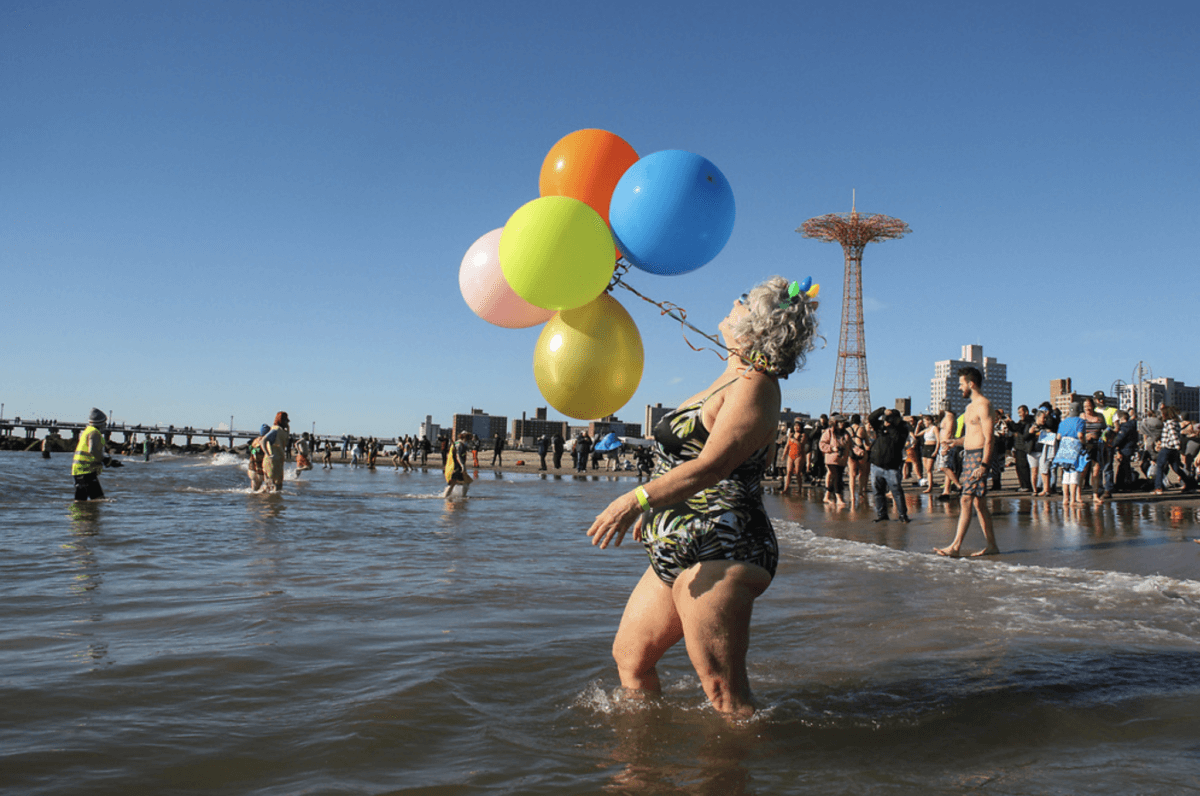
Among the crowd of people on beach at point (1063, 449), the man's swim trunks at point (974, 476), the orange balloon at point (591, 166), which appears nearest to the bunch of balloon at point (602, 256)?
the orange balloon at point (591, 166)

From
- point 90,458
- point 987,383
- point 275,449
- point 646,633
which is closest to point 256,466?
point 275,449

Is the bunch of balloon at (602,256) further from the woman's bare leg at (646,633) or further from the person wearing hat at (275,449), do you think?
the person wearing hat at (275,449)

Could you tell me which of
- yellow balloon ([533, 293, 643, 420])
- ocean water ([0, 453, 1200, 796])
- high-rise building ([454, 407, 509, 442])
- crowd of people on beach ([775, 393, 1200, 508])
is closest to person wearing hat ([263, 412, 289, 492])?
ocean water ([0, 453, 1200, 796])

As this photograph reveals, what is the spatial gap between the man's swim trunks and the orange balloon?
4884 millimetres

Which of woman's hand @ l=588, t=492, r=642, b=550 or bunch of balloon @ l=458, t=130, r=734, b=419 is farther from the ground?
bunch of balloon @ l=458, t=130, r=734, b=419

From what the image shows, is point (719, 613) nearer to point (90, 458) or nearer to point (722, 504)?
point (722, 504)

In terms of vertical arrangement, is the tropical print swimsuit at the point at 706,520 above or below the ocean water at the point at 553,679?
above

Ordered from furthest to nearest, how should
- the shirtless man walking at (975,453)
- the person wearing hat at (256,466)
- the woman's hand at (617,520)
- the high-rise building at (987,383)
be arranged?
the high-rise building at (987,383)
the person wearing hat at (256,466)
the shirtless man walking at (975,453)
the woman's hand at (617,520)

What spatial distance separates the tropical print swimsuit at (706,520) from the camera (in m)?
2.53

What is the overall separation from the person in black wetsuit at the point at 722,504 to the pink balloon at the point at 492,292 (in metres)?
1.69

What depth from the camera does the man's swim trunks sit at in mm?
7309

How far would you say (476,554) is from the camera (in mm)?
7836

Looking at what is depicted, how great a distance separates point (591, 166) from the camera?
4285 mm

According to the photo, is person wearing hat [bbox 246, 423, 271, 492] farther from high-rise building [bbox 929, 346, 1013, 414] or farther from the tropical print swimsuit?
high-rise building [bbox 929, 346, 1013, 414]
